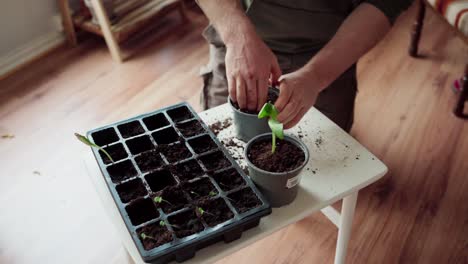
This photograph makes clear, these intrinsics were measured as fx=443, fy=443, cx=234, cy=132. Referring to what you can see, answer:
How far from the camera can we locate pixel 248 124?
2.85ft

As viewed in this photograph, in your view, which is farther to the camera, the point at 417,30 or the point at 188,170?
the point at 417,30

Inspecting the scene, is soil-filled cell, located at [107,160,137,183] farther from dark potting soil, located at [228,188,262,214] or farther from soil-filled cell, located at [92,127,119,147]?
dark potting soil, located at [228,188,262,214]

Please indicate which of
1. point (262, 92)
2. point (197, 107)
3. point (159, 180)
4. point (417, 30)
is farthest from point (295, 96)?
point (417, 30)

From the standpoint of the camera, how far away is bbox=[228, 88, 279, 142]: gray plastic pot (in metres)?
0.85

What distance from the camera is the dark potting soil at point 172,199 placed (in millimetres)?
739

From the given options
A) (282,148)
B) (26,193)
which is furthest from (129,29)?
(282,148)

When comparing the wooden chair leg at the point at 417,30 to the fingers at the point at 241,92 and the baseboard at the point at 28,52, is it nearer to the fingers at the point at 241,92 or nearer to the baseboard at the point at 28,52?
the fingers at the point at 241,92

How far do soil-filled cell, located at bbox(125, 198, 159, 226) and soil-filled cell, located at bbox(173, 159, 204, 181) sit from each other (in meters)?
0.08

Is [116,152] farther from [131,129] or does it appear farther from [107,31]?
[107,31]

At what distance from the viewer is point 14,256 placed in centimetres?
127

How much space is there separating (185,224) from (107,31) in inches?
57.6

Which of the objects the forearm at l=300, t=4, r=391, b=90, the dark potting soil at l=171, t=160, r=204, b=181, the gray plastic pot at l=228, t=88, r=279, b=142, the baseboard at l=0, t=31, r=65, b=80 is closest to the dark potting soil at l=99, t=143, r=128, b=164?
the dark potting soil at l=171, t=160, r=204, b=181

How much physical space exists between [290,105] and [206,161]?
0.19 meters

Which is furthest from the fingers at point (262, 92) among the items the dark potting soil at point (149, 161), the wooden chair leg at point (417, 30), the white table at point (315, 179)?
the wooden chair leg at point (417, 30)
